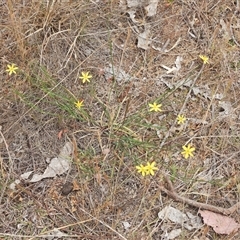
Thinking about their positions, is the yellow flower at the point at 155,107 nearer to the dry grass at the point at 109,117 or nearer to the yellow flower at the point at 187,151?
the dry grass at the point at 109,117

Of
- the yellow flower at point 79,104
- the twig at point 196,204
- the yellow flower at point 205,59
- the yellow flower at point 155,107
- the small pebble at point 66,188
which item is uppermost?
the yellow flower at point 79,104

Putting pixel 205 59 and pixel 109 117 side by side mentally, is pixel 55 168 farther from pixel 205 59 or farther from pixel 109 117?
pixel 205 59

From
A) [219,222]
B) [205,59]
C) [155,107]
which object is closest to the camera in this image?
[219,222]

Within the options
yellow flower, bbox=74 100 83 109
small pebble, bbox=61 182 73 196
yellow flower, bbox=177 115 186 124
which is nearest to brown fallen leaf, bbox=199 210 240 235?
yellow flower, bbox=177 115 186 124

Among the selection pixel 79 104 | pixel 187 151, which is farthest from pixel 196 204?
pixel 79 104

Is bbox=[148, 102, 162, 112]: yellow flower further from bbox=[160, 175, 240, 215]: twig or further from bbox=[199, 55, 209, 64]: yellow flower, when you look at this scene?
bbox=[199, 55, 209, 64]: yellow flower

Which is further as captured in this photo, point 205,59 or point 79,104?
point 205,59

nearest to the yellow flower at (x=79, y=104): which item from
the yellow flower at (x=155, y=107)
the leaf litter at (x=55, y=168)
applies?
the leaf litter at (x=55, y=168)
